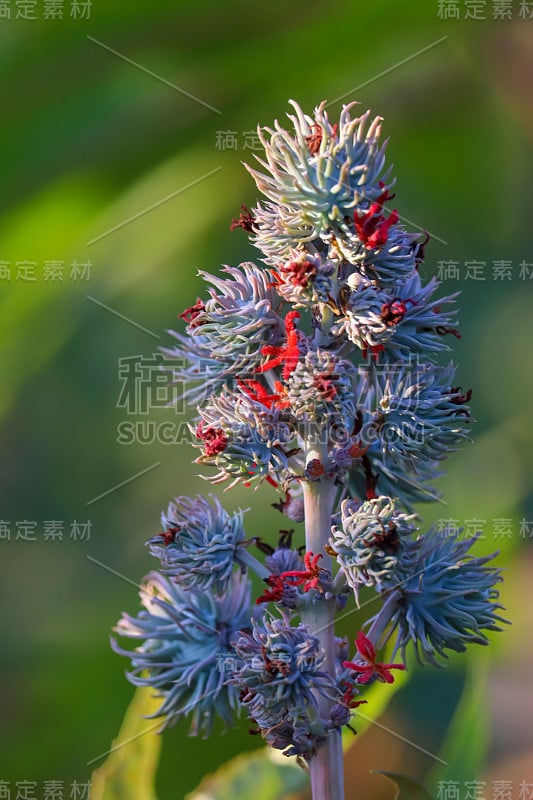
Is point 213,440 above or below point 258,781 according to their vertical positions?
above

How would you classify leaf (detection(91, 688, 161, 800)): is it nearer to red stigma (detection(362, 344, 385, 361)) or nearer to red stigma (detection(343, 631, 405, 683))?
red stigma (detection(343, 631, 405, 683))

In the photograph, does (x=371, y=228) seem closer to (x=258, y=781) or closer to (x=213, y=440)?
(x=213, y=440)

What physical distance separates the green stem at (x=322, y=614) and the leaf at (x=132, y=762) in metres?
0.37

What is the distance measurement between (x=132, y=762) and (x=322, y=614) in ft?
1.68

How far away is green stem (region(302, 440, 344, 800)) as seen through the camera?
3.29 feet

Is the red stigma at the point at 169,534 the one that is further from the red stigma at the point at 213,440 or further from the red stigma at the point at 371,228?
the red stigma at the point at 371,228

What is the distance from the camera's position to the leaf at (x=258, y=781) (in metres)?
1.37

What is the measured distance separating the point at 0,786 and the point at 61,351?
95 centimetres

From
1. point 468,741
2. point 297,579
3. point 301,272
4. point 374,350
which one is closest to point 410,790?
point 468,741

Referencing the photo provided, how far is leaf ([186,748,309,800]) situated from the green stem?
1.18 ft

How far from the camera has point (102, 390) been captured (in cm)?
216

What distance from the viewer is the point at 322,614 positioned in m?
1.01

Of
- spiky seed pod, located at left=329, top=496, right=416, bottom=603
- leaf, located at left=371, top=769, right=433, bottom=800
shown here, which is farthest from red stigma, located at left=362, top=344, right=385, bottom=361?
leaf, located at left=371, top=769, right=433, bottom=800

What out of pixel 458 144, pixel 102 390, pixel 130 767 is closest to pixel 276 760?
pixel 130 767
